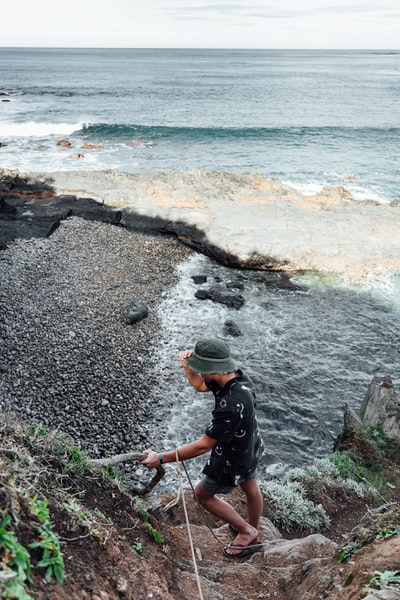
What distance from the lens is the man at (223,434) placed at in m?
3.86

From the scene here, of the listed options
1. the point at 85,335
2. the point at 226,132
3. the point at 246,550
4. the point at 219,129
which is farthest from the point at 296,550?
the point at 219,129

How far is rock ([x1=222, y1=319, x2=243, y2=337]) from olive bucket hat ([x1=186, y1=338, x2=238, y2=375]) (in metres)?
8.51

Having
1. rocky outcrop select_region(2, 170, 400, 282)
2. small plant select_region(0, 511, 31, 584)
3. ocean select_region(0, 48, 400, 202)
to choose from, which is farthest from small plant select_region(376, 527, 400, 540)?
ocean select_region(0, 48, 400, 202)

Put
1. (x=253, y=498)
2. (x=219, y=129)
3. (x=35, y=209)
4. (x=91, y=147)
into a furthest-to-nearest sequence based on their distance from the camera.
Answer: (x=219, y=129) < (x=91, y=147) < (x=35, y=209) < (x=253, y=498)

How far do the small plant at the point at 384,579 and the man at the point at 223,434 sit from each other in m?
1.46

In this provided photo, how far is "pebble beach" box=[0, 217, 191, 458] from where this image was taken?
8633 millimetres

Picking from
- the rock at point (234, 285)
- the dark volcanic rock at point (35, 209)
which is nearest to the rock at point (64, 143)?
the dark volcanic rock at point (35, 209)

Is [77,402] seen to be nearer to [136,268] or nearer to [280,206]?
[136,268]

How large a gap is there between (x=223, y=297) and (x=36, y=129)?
3388 cm

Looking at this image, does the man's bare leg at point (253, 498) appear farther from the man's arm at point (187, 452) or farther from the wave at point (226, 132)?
the wave at point (226, 132)

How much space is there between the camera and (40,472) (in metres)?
3.23

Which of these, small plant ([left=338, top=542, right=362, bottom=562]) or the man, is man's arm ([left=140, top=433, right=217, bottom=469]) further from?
small plant ([left=338, top=542, right=362, bottom=562])

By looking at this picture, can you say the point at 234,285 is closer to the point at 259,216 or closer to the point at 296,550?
the point at 259,216

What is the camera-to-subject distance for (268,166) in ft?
96.9
